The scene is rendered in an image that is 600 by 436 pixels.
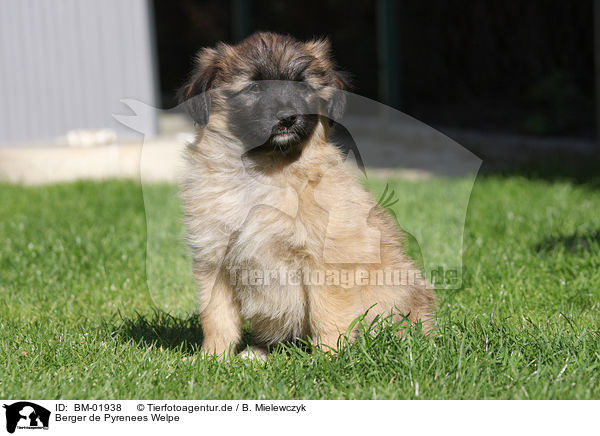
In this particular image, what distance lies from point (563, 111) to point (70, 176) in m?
5.51

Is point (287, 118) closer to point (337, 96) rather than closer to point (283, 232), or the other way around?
point (337, 96)

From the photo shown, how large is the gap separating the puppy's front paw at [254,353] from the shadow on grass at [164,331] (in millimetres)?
166

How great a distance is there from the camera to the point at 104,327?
3.10 meters

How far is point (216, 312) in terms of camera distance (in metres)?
2.79

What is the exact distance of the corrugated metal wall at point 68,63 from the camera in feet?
25.1

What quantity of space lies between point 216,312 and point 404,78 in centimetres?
891

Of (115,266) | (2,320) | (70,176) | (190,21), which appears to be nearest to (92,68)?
(70,176)

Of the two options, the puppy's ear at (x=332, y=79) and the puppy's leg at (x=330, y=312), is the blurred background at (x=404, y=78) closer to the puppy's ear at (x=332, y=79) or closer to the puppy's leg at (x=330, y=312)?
the puppy's ear at (x=332, y=79)
